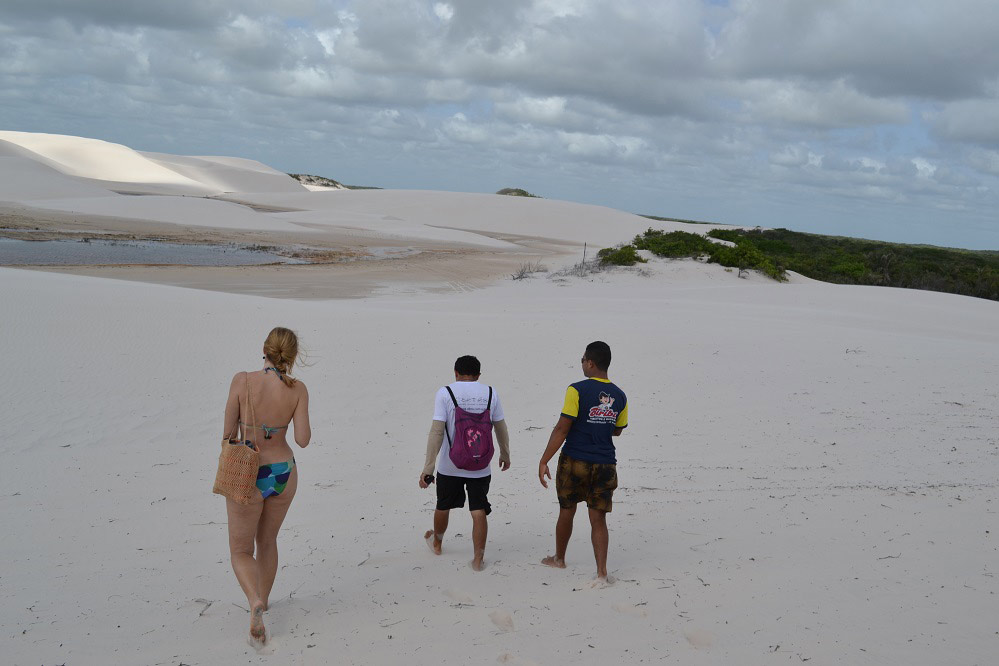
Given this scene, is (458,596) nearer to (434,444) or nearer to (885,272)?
(434,444)

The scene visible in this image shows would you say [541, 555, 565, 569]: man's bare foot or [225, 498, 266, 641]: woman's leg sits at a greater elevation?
[225, 498, 266, 641]: woman's leg

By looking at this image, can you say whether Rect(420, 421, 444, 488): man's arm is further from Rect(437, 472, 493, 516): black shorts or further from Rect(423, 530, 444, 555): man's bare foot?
Rect(423, 530, 444, 555): man's bare foot

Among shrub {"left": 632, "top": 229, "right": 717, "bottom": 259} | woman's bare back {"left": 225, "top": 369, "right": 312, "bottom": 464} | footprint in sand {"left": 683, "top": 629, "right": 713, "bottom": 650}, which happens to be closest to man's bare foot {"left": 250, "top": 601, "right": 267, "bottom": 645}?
woman's bare back {"left": 225, "top": 369, "right": 312, "bottom": 464}

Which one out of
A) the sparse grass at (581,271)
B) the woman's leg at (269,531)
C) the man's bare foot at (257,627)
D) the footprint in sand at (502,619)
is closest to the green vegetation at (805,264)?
the sparse grass at (581,271)

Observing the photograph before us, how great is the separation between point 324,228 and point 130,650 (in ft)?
136

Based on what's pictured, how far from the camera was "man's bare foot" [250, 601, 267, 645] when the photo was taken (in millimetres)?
3695

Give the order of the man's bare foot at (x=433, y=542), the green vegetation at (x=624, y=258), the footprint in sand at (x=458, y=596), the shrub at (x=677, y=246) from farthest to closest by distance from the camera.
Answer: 1. the shrub at (x=677, y=246)
2. the green vegetation at (x=624, y=258)
3. the man's bare foot at (x=433, y=542)
4. the footprint in sand at (x=458, y=596)

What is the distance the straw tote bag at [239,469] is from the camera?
3.66 metres

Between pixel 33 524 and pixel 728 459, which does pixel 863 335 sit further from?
pixel 33 524

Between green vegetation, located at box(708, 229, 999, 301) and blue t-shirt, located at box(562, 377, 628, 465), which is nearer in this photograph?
blue t-shirt, located at box(562, 377, 628, 465)

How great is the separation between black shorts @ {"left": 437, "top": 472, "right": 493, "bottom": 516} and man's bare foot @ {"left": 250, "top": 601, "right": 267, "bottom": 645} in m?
1.34

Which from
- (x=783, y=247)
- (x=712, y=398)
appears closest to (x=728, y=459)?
(x=712, y=398)

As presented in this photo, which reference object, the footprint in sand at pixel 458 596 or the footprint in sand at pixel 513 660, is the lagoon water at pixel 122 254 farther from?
the footprint in sand at pixel 513 660

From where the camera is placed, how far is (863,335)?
1216 cm
